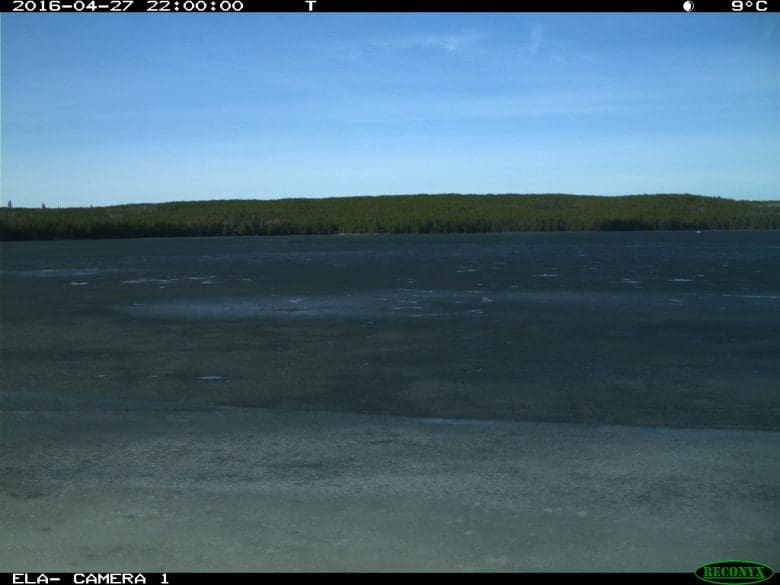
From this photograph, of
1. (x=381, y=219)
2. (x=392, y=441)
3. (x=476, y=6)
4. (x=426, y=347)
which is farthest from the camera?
(x=381, y=219)

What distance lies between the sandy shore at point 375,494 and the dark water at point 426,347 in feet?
3.12

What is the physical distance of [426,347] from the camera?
11.2m

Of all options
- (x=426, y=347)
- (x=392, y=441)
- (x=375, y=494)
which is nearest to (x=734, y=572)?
(x=375, y=494)

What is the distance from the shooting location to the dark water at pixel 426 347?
796 cm

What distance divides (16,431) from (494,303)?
10.9 meters

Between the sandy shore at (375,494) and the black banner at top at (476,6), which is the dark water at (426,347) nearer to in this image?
the sandy shore at (375,494)

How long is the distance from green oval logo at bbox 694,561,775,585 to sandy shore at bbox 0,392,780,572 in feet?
0.35

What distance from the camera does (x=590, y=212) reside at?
119 metres

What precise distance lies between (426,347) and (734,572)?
7437 millimetres

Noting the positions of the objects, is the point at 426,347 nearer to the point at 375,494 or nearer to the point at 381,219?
the point at 375,494

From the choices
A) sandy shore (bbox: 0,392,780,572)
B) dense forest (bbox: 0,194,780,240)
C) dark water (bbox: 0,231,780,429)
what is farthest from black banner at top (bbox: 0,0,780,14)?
dense forest (bbox: 0,194,780,240)

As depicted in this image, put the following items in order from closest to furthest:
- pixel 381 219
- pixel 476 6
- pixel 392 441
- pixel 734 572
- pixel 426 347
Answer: pixel 734 572
pixel 476 6
pixel 392 441
pixel 426 347
pixel 381 219

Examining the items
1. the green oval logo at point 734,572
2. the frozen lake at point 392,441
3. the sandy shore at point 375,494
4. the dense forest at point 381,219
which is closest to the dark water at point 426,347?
the frozen lake at point 392,441

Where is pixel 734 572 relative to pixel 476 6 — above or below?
below
